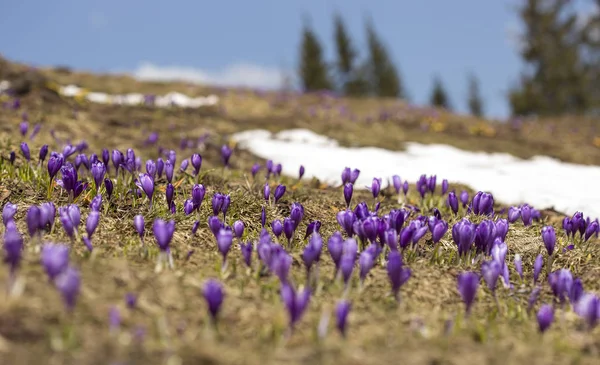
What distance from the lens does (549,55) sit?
127 ft

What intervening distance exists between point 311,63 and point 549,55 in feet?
75.7

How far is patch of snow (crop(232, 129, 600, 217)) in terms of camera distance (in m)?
7.34

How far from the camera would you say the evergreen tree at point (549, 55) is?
1531 inches

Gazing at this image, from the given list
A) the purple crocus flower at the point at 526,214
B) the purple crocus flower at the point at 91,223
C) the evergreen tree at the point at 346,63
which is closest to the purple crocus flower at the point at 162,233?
the purple crocus flower at the point at 91,223

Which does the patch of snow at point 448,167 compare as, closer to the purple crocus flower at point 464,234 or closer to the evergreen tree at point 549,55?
the purple crocus flower at point 464,234

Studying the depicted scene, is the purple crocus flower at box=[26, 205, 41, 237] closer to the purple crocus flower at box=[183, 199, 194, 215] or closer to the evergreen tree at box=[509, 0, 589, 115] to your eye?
the purple crocus flower at box=[183, 199, 194, 215]

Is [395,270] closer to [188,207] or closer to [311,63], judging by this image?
[188,207]

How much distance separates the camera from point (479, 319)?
310 cm

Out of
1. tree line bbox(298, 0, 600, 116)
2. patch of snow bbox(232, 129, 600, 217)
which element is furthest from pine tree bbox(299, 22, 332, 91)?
patch of snow bbox(232, 129, 600, 217)

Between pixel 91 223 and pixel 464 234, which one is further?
pixel 464 234

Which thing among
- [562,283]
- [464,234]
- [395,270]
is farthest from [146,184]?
[562,283]

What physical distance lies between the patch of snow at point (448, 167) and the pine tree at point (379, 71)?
171 ft

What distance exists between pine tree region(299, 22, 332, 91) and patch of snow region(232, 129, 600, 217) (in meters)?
42.7

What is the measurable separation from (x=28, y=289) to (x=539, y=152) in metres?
12.2
